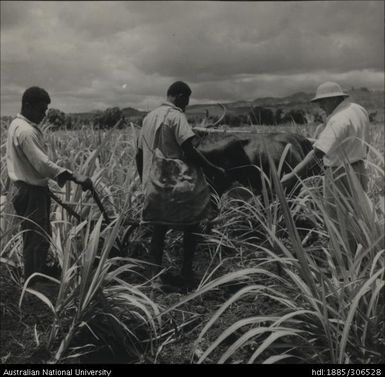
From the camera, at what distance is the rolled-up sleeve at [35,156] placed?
2.92 m

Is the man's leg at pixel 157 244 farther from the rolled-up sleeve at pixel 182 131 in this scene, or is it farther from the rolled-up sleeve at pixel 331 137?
the rolled-up sleeve at pixel 331 137

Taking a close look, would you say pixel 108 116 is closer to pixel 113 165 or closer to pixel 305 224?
pixel 113 165

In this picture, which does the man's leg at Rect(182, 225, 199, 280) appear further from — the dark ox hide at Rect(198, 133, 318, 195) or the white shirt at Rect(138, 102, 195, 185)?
the dark ox hide at Rect(198, 133, 318, 195)

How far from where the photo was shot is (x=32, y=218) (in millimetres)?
3107

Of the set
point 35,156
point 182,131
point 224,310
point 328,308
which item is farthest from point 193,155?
point 328,308

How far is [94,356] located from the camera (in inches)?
101

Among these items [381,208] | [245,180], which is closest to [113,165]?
[245,180]

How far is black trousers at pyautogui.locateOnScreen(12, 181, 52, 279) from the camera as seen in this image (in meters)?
3.07

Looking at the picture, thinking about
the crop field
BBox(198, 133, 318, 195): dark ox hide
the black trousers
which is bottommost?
the crop field

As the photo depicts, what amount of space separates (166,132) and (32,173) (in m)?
0.90

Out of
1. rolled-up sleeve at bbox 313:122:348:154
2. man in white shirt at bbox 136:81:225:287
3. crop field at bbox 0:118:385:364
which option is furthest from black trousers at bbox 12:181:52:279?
rolled-up sleeve at bbox 313:122:348:154

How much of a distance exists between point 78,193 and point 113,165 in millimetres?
874

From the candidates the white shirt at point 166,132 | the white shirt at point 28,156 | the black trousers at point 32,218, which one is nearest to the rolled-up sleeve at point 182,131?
the white shirt at point 166,132

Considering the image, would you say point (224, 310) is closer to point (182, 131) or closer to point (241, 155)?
point (182, 131)
